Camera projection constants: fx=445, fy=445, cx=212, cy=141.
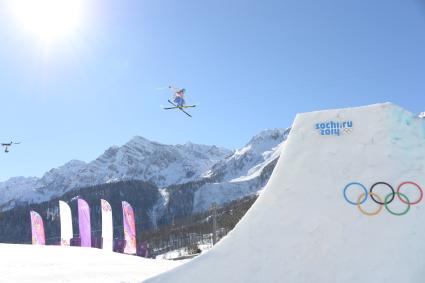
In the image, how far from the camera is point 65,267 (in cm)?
1492

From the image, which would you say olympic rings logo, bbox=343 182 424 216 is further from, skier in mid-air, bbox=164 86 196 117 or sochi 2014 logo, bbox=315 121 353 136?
skier in mid-air, bbox=164 86 196 117

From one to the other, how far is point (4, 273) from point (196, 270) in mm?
6023

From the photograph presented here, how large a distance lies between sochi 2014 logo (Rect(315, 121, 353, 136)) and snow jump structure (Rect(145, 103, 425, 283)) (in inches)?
1.2

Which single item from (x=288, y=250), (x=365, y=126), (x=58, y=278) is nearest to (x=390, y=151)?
(x=365, y=126)

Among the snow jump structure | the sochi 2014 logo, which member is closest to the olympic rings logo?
the snow jump structure

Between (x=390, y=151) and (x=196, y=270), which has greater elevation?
(x=390, y=151)

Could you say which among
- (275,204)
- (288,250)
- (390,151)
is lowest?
(288,250)

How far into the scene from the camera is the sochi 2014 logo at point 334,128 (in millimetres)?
13422

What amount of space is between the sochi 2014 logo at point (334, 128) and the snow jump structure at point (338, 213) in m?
0.03

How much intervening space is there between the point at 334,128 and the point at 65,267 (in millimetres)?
9891

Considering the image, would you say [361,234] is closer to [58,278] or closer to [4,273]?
[58,278]

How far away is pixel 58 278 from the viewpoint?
13.3 meters

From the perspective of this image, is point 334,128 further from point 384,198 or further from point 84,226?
point 84,226

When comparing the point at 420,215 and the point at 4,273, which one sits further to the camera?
the point at 4,273
